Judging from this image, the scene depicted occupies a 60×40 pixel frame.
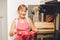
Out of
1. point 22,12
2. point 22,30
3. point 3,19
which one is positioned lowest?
point 22,30

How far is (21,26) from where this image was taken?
4.92 ft

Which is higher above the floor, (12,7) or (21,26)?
(12,7)

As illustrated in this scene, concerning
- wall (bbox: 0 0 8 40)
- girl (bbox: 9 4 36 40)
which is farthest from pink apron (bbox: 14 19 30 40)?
wall (bbox: 0 0 8 40)

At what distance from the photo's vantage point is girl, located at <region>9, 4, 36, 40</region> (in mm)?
1489

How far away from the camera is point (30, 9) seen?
1.50m

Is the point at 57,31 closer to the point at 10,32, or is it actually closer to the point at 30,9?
the point at 30,9

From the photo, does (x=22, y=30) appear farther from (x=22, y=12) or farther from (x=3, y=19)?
(x=3, y=19)

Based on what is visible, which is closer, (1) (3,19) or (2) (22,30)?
(2) (22,30)

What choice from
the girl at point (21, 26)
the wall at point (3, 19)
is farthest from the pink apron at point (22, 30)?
the wall at point (3, 19)

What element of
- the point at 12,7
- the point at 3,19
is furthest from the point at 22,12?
the point at 3,19

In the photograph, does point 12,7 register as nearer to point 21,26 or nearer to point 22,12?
point 22,12

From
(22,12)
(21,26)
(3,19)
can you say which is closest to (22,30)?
(21,26)

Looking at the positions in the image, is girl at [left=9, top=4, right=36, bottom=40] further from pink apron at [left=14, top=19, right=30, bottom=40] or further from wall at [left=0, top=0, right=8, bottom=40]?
wall at [left=0, top=0, right=8, bottom=40]

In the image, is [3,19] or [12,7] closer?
[12,7]
